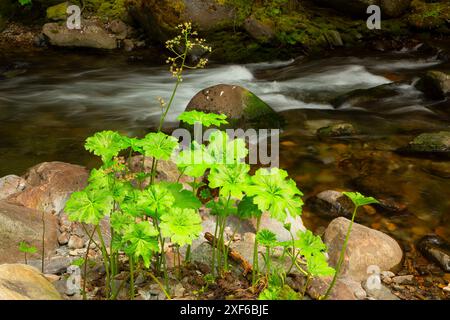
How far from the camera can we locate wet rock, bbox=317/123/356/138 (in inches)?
291

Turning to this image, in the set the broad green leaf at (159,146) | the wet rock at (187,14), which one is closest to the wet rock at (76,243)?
the broad green leaf at (159,146)

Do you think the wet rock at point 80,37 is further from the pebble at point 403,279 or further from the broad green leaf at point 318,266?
the broad green leaf at point 318,266

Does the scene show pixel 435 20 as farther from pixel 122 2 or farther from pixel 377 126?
pixel 122 2

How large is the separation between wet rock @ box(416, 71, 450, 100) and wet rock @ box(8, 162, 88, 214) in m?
7.00

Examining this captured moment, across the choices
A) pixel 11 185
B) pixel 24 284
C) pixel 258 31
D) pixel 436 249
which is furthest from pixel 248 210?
pixel 258 31

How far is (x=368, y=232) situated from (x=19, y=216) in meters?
3.16

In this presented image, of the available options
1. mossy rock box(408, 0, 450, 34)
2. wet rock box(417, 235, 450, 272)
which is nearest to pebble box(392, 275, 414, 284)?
wet rock box(417, 235, 450, 272)

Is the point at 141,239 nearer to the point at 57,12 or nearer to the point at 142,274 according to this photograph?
the point at 142,274

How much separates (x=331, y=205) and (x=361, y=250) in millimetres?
1246

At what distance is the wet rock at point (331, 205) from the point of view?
5.23m

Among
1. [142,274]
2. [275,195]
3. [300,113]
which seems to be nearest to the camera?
[275,195]

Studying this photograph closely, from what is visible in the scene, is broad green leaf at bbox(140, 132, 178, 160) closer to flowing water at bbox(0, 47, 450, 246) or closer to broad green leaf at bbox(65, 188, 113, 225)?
broad green leaf at bbox(65, 188, 113, 225)

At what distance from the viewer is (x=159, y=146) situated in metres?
2.79

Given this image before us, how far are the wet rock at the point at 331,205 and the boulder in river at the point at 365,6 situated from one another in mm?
9411
